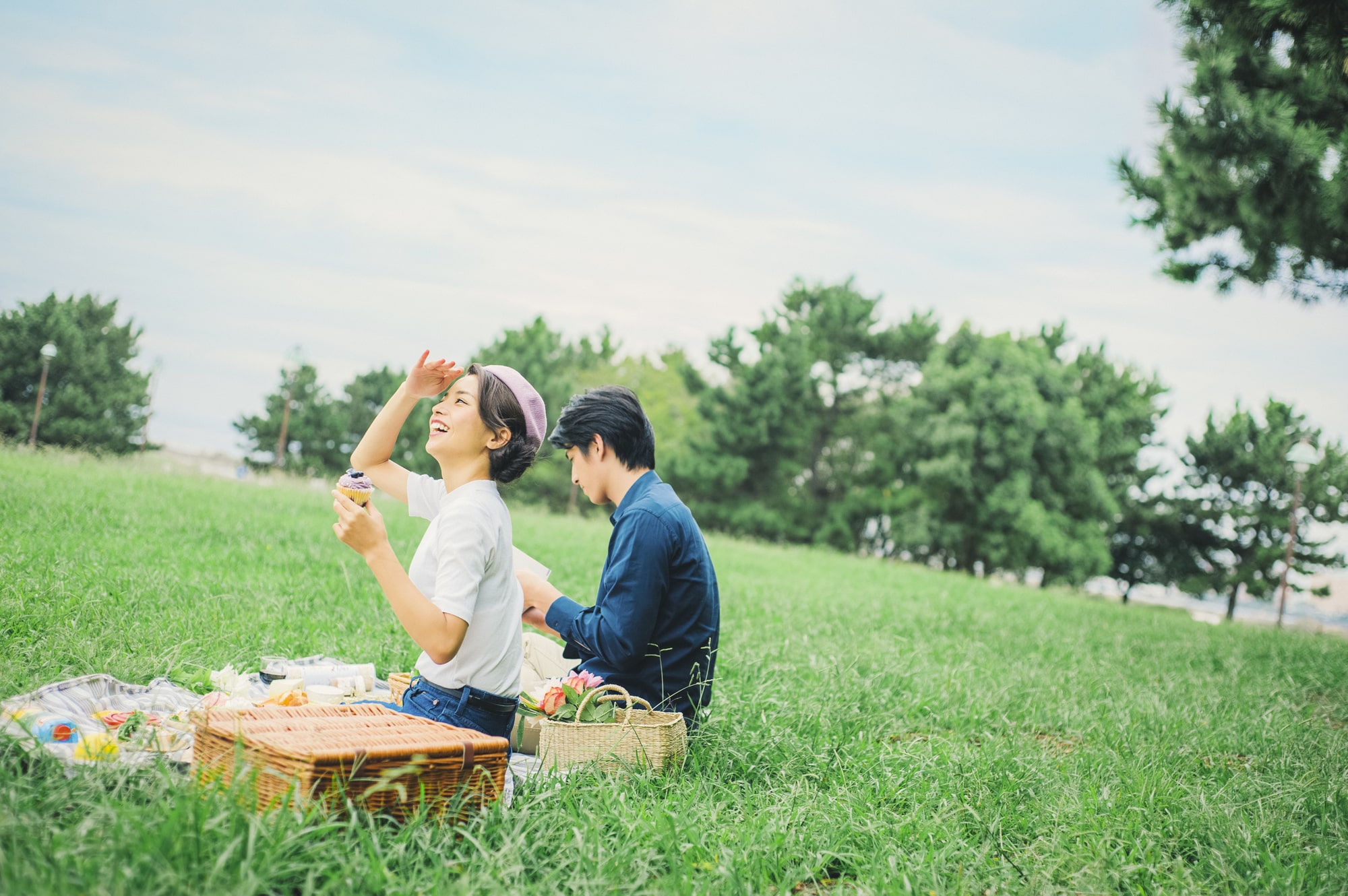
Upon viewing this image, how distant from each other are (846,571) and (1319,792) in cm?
1252

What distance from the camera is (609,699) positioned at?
11.1ft

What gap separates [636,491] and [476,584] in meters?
1.00

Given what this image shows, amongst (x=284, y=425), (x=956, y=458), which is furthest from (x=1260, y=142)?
(x=284, y=425)

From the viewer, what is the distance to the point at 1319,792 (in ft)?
13.0

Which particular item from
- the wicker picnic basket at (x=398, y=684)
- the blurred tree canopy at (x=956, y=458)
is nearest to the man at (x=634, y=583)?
the wicker picnic basket at (x=398, y=684)

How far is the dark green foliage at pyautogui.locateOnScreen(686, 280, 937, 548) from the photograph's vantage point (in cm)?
3597

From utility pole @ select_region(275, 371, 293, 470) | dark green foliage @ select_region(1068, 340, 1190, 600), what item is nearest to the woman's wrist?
dark green foliage @ select_region(1068, 340, 1190, 600)

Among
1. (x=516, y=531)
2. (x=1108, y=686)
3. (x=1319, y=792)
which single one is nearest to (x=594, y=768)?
(x=1319, y=792)

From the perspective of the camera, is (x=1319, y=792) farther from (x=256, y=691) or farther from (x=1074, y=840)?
(x=256, y=691)

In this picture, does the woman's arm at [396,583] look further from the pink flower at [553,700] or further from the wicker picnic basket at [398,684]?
the wicker picnic basket at [398,684]

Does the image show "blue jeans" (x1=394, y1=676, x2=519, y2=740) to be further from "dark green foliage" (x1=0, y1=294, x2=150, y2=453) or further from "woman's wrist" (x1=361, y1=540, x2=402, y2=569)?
"dark green foliage" (x1=0, y1=294, x2=150, y2=453)

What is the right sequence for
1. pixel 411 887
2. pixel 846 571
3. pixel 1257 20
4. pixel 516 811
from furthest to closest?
1. pixel 846 571
2. pixel 1257 20
3. pixel 516 811
4. pixel 411 887

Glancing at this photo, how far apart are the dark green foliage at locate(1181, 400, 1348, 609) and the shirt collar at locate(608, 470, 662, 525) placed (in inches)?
1633

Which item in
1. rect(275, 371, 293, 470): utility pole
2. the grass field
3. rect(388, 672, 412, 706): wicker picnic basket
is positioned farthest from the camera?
rect(275, 371, 293, 470): utility pole
